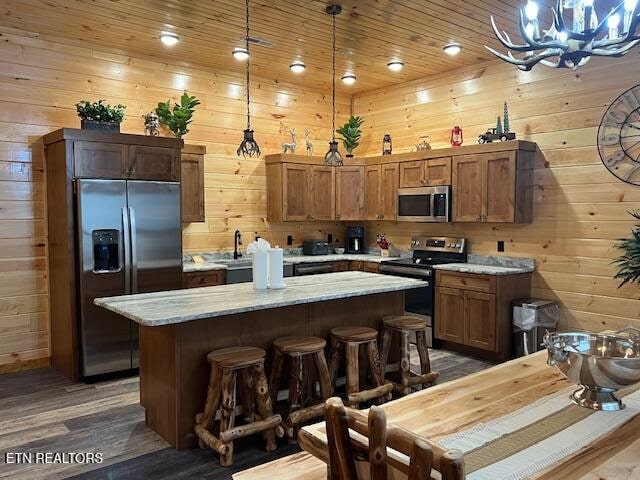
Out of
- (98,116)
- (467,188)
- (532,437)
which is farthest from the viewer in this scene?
(467,188)

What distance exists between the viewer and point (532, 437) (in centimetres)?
156

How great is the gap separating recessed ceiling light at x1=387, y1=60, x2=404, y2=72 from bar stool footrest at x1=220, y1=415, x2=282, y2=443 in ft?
12.9

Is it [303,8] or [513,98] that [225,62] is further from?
[513,98]

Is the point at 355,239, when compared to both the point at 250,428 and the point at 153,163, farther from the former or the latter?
the point at 250,428

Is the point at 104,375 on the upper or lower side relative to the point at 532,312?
lower

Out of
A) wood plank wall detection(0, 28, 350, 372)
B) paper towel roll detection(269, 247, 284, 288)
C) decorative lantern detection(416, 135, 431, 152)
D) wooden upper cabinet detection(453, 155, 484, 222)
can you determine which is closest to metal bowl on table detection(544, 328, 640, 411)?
paper towel roll detection(269, 247, 284, 288)

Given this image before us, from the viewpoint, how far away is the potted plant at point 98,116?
4.51m

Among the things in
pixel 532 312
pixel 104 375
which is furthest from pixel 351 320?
pixel 104 375

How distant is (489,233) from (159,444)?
3802 millimetres

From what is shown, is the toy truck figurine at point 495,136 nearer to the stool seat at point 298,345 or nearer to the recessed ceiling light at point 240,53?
the recessed ceiling light at point 240,53

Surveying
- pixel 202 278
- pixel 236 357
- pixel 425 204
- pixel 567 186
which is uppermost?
pixel 567 186

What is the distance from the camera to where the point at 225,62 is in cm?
561

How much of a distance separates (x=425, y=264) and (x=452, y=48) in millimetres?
2155

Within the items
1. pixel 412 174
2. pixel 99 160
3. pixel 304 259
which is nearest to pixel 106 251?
pixel 99 160
